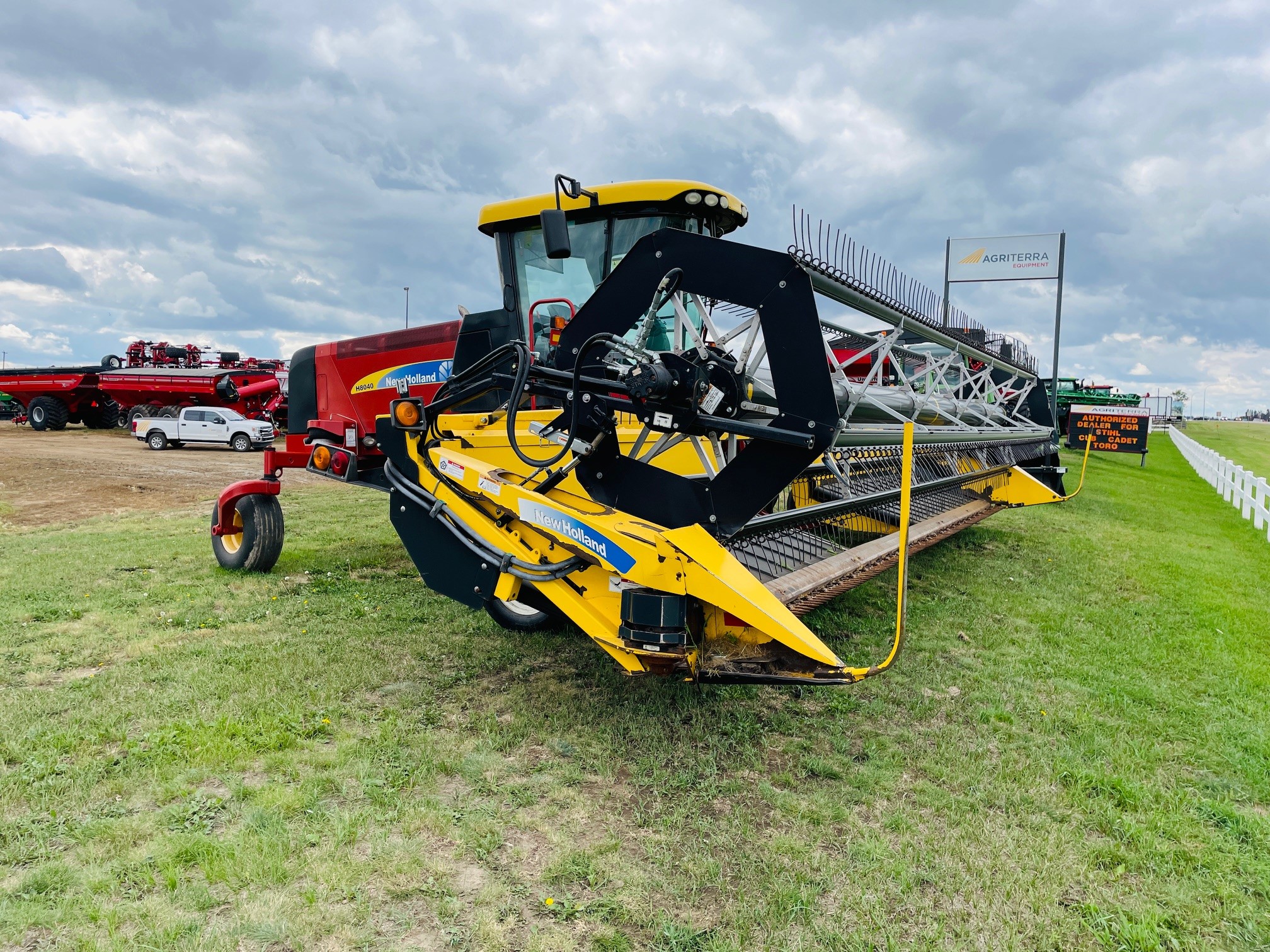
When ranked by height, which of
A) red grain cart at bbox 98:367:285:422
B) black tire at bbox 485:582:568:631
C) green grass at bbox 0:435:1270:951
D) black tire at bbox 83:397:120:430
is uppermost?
red grain cart at bbox 98:367:285:422

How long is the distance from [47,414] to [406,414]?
3213cm

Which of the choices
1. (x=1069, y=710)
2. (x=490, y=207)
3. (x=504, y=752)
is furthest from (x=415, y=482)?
(x=1069, y=710)

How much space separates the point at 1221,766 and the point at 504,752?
3.20m

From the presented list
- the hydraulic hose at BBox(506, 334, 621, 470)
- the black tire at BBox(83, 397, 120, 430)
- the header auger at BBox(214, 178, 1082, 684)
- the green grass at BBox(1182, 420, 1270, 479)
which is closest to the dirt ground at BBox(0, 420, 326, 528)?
the black tire at BBox(83, 397, 120, 430)

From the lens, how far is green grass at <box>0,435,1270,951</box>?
2404 mm

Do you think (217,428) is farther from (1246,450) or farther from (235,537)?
(1246,450)

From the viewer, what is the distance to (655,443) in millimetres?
3654

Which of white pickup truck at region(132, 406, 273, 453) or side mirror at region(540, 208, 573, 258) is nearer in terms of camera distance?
side mirror at region(540, 208, 573, 258)

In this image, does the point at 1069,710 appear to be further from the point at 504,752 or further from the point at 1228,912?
the point at 504,752

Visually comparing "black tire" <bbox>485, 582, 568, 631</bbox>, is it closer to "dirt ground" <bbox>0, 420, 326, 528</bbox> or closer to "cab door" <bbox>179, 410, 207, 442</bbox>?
"dirt ground" <bbox>0, 420, 326, 528</bbox>

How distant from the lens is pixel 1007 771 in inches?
130

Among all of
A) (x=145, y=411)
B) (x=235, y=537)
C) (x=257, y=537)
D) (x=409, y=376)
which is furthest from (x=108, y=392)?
(x=409, y=376)

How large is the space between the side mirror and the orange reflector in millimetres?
1321

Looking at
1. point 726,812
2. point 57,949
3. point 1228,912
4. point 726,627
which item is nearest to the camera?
point 57,949
